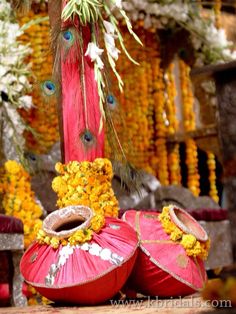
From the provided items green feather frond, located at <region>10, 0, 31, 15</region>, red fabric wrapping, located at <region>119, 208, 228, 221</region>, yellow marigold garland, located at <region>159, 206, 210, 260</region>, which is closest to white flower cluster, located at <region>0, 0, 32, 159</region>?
green feather frond, located at <region>10, 0, 31, 15</region>

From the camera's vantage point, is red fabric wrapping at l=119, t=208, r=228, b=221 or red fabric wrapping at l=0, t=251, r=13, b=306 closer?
red fabric wrapping at l=0, t=251, r=13, b=306

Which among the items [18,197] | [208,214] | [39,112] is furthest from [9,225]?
[39,112]

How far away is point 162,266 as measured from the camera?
280cm

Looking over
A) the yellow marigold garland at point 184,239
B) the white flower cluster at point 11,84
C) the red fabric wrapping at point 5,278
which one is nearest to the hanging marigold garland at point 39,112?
the white flower cluster at point 11,84

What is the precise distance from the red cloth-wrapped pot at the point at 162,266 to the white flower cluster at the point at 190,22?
A: 149 inches

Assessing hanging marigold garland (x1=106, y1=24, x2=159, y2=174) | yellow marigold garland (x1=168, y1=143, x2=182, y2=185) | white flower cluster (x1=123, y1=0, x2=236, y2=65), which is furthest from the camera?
yellow marigold garland (x1=168, y1=143, x2=182, y2=185)

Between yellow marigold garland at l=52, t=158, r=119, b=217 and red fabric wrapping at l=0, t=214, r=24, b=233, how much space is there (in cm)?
66

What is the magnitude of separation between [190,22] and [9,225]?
12.6ft

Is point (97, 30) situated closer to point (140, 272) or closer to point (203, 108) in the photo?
point (140, 272)

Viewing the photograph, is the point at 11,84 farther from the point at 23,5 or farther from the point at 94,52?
the point at 94,52

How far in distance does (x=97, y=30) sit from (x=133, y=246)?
3.22ft

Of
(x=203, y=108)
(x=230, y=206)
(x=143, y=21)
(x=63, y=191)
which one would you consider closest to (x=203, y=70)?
(x=230, y=206)

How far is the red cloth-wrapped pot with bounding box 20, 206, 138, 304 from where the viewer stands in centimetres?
255

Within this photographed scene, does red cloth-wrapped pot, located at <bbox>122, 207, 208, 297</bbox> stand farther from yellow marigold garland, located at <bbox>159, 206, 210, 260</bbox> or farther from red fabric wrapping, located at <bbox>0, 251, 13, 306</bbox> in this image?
red fabric wrapping, located at <bbox>0, 251, 13, 306</bbox>
